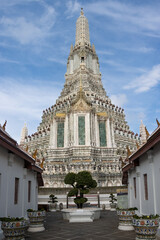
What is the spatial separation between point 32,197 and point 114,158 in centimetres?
3453

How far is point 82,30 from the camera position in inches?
3169

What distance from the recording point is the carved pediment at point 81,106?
53.3 meters

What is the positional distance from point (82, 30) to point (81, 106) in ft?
129

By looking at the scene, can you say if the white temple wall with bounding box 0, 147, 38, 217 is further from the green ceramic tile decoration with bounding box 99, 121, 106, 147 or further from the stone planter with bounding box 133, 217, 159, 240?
the green ceramic tile decoration with bounding box 99, 121, 106, 147

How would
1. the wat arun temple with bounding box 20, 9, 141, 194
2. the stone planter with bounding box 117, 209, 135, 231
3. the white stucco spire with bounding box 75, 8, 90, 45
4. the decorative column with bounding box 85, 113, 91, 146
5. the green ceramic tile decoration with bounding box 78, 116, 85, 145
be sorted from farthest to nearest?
the white stucco spire with bounding box 75, 8, 90, 45, the green ceramic tile decoration with bounding box 78, 116, 85, 145, the decorative column with bounding box 85, 113, 91, 146, the wat arun temple with bounding box 20, 9, 141, 194, the stone planter with bounding box 117, 209, 135, 231

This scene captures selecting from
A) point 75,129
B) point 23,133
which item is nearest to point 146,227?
point 75,129

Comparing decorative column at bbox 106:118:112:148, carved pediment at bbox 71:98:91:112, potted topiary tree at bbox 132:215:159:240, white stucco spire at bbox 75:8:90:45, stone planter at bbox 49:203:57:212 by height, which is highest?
white stucco spire at bbox 75:8:90:45

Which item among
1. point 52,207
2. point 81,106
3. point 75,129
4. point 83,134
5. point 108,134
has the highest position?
point 81,106

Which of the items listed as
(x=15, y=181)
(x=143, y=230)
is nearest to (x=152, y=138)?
(x=143, y=230)

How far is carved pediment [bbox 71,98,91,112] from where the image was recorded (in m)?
53.3

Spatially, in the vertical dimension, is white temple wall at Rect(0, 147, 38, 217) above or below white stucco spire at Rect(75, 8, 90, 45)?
below

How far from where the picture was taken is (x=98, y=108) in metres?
59.0

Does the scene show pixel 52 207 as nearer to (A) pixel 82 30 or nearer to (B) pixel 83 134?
(B) pixel 83 134

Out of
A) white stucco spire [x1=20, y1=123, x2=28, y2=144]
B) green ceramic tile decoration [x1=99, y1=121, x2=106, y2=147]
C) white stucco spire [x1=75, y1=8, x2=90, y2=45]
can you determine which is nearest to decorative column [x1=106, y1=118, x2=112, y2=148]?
green ceramic tile decoration [x1=99, y1=121, x2=106, y2=147]
